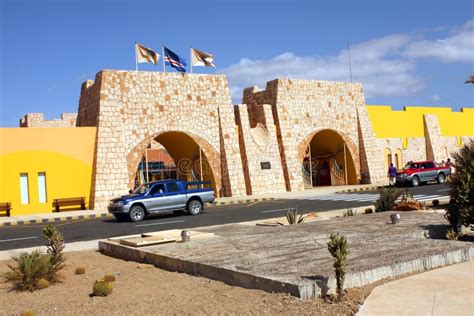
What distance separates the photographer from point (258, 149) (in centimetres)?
3359

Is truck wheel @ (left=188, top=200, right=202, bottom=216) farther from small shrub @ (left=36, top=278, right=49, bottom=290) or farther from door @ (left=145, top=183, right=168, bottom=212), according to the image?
small shrub @ (left=36, top=278, right=49, bottom=290)

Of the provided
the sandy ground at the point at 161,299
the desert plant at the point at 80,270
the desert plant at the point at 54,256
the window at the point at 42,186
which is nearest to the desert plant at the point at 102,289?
the sandy ground at the point at 161,299

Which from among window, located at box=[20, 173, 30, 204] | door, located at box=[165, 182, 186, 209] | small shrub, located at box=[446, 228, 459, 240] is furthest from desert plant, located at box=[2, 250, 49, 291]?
window, located at box=[20, 173, 30, 204]

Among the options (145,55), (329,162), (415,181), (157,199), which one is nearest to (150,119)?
(145,55)

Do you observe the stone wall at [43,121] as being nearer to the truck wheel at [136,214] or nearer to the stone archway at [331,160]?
the stone archway at [331,160]

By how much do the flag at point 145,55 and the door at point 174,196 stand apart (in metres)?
9.89

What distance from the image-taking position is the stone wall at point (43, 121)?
3938 centimetres

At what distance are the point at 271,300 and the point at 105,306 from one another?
94.4 inches

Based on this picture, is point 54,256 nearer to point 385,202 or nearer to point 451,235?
point 451,235

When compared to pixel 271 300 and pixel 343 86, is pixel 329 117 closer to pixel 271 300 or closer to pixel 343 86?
pixel 343 86

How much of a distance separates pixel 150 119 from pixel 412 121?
23.7m

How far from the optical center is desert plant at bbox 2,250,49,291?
9.33 metres

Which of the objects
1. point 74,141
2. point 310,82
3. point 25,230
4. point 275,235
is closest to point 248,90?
point 310,82

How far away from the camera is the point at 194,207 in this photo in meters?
22.9
